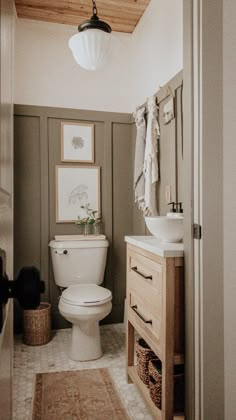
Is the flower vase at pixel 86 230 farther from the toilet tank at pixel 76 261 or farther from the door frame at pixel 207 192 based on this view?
the door frame at pixel 207 192

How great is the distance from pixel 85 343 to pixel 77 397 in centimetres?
46

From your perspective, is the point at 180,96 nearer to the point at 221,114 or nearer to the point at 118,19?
the point at 221,114

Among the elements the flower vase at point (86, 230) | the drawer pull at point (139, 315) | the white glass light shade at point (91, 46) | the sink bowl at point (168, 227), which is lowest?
the drawer pull at point (139, 315)

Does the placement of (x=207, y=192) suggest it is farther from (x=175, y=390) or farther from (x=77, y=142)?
(x=77, y=142)

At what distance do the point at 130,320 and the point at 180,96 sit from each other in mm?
1385

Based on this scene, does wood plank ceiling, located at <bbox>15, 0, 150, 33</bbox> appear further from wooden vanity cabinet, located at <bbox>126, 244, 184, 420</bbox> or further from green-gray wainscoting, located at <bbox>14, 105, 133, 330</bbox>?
wooden vanity cabinet, located at <bbox>126, 244, 184, 420</bbox>

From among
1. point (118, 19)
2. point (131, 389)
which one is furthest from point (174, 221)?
point (118, 19)

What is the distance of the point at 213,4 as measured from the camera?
1.23m

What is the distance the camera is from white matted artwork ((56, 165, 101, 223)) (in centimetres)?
284

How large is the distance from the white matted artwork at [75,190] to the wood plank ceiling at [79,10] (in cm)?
128

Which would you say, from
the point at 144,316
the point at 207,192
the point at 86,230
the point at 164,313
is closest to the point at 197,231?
the point at 207,192

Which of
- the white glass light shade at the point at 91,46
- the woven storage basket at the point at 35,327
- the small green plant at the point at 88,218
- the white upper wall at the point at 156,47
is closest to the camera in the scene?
the white upper wall at the point at 156,47

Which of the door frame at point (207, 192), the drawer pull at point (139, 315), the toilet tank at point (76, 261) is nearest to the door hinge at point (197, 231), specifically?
the door frame at point (207, 192)

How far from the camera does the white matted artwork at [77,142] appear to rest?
112 inches
